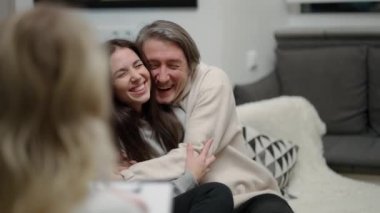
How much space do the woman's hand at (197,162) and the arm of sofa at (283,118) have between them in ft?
2.61

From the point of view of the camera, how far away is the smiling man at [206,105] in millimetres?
1936

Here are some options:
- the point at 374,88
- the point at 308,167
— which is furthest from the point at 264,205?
the point at 374,88

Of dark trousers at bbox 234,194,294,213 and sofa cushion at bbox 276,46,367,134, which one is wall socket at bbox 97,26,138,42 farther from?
dark trousers at bbox 234,194,294,213

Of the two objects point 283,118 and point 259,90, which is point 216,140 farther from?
point 259,90

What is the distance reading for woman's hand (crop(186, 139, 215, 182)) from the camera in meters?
1.83

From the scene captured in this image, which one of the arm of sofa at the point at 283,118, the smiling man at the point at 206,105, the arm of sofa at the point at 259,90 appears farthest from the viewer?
the arm of sofa at the point at 259,90

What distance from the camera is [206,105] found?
194 centimetres

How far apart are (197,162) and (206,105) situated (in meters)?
0.22

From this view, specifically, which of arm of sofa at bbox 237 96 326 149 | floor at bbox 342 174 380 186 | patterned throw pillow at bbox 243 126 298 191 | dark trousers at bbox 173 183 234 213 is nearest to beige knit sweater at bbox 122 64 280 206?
dark trousers at bbox 173 183 234 213

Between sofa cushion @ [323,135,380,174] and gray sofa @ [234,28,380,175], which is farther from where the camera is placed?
gray sofa @ [234,28,380,175]

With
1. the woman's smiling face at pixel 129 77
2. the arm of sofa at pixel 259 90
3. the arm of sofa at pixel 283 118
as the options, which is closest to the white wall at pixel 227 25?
the arm of sofa at pixel 259 90

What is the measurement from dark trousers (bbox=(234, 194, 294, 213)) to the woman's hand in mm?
A: 197

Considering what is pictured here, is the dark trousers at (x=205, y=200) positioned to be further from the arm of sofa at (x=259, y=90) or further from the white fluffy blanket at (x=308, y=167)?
the arm of sofa at (x=259, y=90)

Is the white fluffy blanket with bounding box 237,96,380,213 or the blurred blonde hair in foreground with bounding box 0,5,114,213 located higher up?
the blurred blonde hair in foreground with bounding box 0,5,114,213
